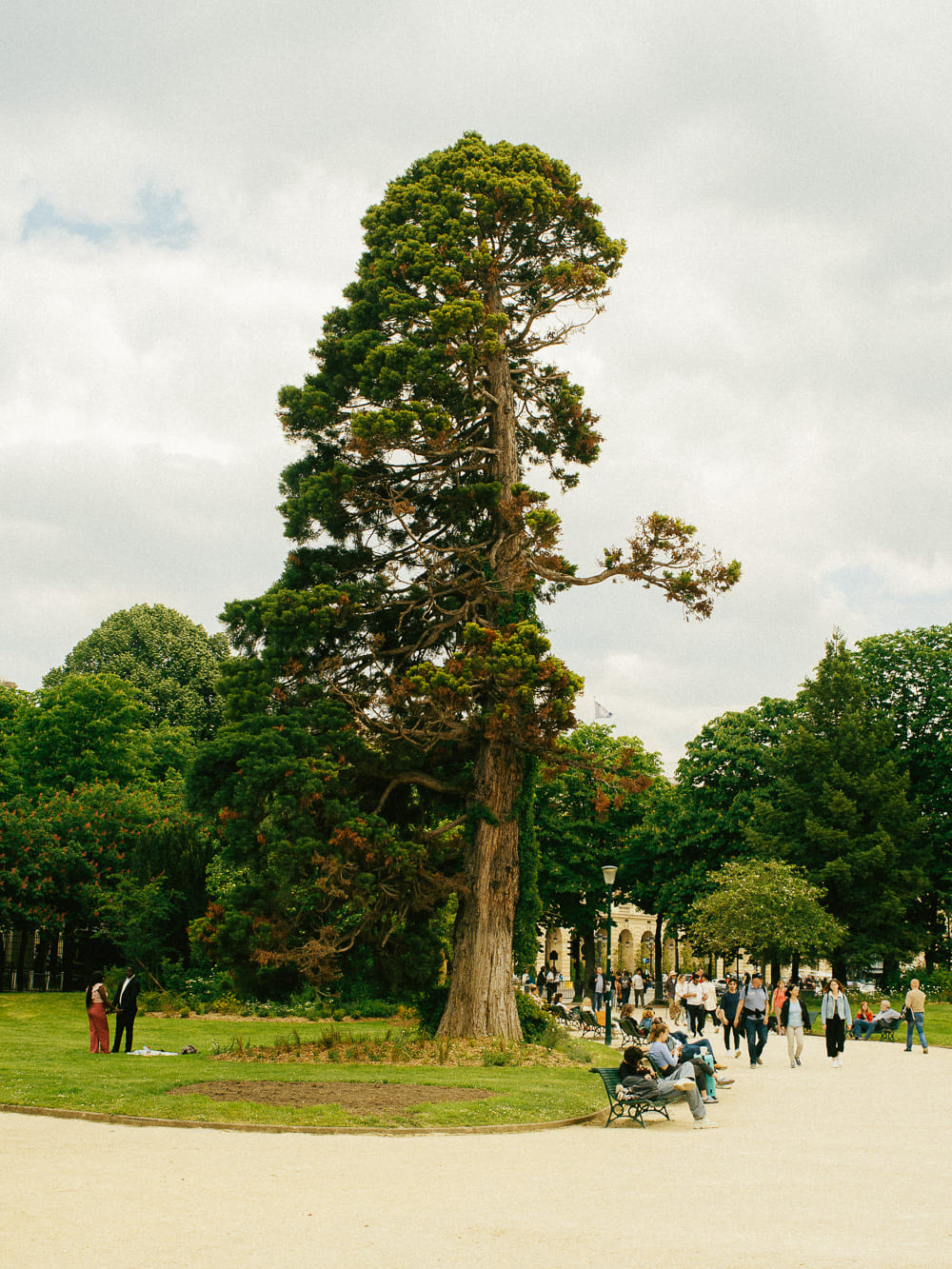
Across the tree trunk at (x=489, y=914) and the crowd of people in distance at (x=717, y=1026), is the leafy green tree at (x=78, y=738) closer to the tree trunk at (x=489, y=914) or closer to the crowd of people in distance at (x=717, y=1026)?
the crowd of people in distance at (x=717, y=1026)

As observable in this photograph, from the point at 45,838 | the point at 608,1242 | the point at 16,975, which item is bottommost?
the point at 16,975

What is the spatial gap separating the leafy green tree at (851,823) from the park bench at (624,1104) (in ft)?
97.1

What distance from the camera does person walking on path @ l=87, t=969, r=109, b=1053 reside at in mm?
18969

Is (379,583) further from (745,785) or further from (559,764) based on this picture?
(745,785)

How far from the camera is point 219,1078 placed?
1587 centimetres

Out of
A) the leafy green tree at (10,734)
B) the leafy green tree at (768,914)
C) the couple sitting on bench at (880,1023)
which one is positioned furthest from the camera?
the leafy green tree at (10,734)

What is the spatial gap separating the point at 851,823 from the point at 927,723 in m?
7.50

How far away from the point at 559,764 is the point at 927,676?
3266cm

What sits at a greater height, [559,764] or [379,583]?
[379,583]

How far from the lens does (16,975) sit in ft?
144

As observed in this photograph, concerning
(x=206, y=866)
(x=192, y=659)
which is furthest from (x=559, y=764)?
(x=192, y=659)

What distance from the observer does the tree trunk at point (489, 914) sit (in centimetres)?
2177

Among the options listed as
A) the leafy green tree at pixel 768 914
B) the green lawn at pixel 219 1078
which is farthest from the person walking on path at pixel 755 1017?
the leafy green tree at pixel 768 914

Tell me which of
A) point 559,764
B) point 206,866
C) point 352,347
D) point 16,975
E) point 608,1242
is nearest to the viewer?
point 608,1242
